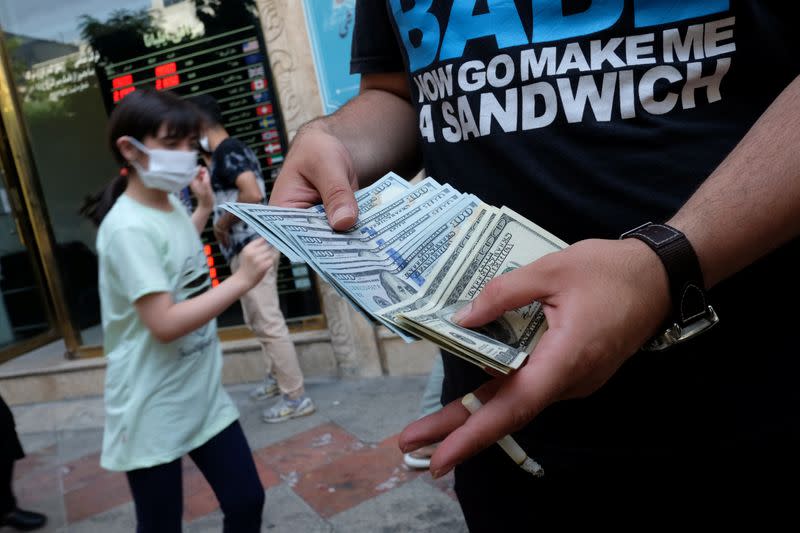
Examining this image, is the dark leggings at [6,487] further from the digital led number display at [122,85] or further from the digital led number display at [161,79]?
the digital led number display at [122,85]

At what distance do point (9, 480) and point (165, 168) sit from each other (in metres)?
2.08

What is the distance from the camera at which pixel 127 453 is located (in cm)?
211

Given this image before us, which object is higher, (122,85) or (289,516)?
(122,85)

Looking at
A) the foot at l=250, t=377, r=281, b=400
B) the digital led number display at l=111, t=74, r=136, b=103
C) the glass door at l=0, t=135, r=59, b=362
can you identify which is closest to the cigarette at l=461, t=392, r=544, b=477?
the foot at l=250, t=377, r=281, b=400

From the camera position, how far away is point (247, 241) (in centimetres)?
427

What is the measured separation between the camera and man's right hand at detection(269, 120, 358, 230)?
3.57ft

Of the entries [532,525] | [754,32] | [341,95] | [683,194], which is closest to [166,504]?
[532,525]

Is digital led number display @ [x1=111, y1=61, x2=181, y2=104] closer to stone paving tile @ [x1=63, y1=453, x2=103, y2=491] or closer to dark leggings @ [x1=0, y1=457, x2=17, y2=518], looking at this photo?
stone paving tile @ [x1=63, y1=453, x2=103, y2=491]

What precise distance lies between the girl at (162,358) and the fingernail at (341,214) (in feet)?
4.00

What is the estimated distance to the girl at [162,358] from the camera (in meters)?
2.11

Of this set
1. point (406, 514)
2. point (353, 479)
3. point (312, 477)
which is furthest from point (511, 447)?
point (312, 477)

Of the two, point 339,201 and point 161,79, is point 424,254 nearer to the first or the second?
A: point 339,201

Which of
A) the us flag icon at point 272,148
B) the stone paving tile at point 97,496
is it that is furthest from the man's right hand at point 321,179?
the us flag icon at point 272,148

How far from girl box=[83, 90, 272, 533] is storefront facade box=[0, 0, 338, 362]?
259 cm
